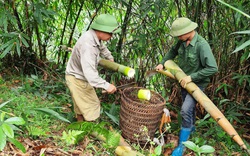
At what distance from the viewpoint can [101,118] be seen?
3879 millimetres

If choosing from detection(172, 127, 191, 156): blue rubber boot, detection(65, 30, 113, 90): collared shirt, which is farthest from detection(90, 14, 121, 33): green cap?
detection(172, 127, 191, 156): blue rubber boot

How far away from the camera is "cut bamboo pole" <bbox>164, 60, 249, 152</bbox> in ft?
9.92

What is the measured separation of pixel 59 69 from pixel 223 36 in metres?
2.40

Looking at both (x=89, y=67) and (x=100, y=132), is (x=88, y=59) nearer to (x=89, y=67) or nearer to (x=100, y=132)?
(x=89, y=67)

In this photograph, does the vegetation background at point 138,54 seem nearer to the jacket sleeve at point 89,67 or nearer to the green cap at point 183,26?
the green cap at point 183,26

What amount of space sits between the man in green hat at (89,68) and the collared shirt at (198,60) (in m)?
0.79

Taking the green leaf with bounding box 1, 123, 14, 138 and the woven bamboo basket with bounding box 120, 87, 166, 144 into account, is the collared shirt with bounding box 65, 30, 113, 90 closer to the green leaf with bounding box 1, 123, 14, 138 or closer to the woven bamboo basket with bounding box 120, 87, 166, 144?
the woven bamboo basket with bounding box 120, 87, 166, 144

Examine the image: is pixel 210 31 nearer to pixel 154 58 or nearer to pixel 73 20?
pixel 154 58

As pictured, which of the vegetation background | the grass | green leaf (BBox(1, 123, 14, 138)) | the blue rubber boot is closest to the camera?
green leaf (BBox(1, 123, 14, 138))

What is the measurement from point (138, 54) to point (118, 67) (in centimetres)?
82

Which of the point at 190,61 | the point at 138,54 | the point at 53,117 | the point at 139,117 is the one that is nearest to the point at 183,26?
the point at 190,61

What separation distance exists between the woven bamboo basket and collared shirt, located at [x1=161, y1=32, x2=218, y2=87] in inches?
18.2

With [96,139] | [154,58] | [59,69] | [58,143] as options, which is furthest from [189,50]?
[59,69]

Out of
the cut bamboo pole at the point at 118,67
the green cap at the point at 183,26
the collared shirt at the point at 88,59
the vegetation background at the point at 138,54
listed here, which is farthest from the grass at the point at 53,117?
the green cap at the point at 183,26
